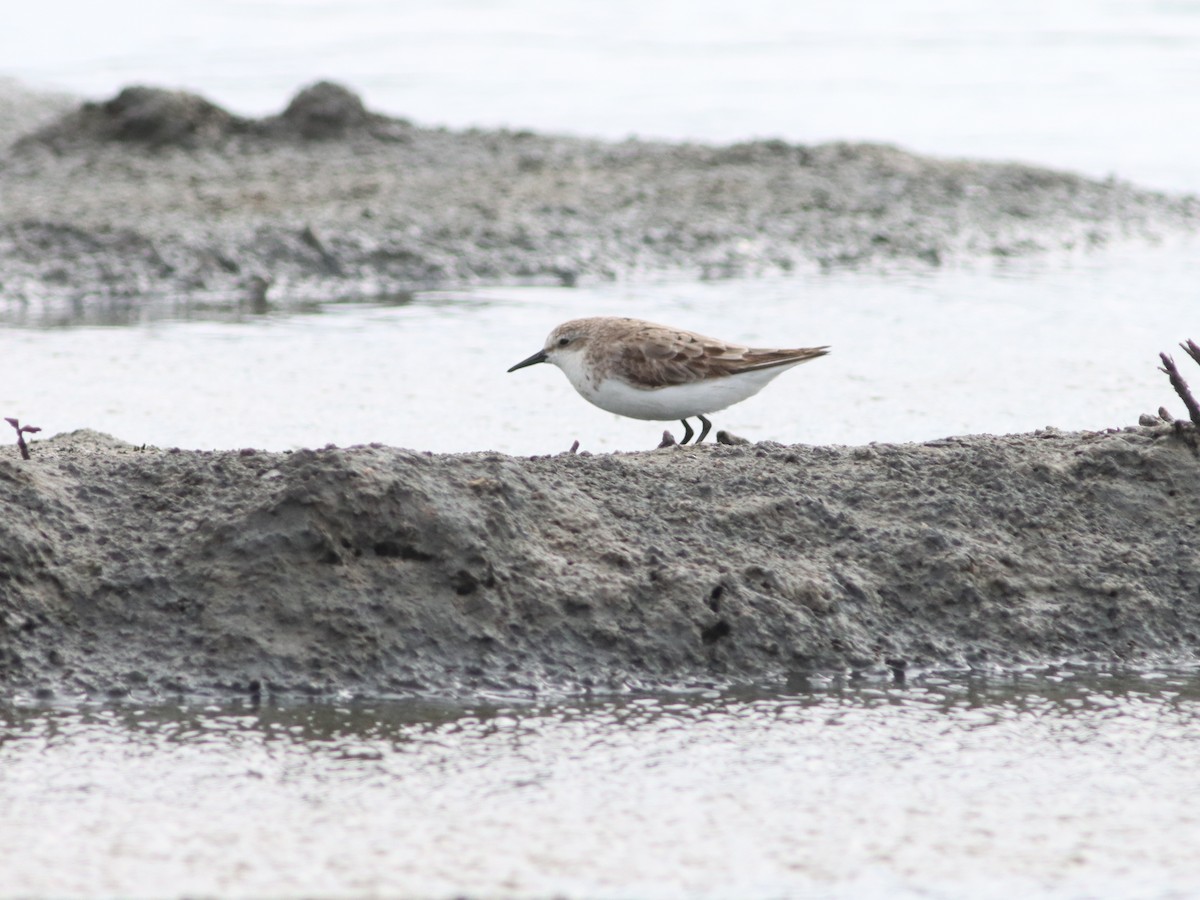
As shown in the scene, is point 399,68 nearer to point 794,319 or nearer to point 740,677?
point 794,319

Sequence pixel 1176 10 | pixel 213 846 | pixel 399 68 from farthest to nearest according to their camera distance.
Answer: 1. pixel 1176 10
2. pixel 399 68
3. pixel 213 846

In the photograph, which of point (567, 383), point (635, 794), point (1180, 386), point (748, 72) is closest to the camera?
point (635, 794)

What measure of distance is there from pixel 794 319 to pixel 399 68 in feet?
46.6

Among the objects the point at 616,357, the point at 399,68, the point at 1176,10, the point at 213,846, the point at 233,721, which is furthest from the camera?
the point at 1176,10

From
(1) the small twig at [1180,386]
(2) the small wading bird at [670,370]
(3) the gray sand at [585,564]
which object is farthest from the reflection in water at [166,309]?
(1) the small twig at [1180,386]

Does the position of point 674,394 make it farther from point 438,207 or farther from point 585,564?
point 438,207

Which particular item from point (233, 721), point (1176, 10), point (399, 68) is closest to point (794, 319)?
point (233, 721)

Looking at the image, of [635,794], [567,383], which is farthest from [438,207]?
[635,794]

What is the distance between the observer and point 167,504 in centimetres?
498

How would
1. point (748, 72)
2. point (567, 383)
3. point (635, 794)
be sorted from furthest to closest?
point (748, 72), point (567, 383), point (635, 794)

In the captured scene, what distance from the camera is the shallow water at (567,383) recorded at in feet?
25.3

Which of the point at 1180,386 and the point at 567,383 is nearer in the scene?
the point at 1180,386

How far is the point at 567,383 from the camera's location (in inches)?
347

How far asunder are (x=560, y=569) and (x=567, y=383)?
399 centimetres
